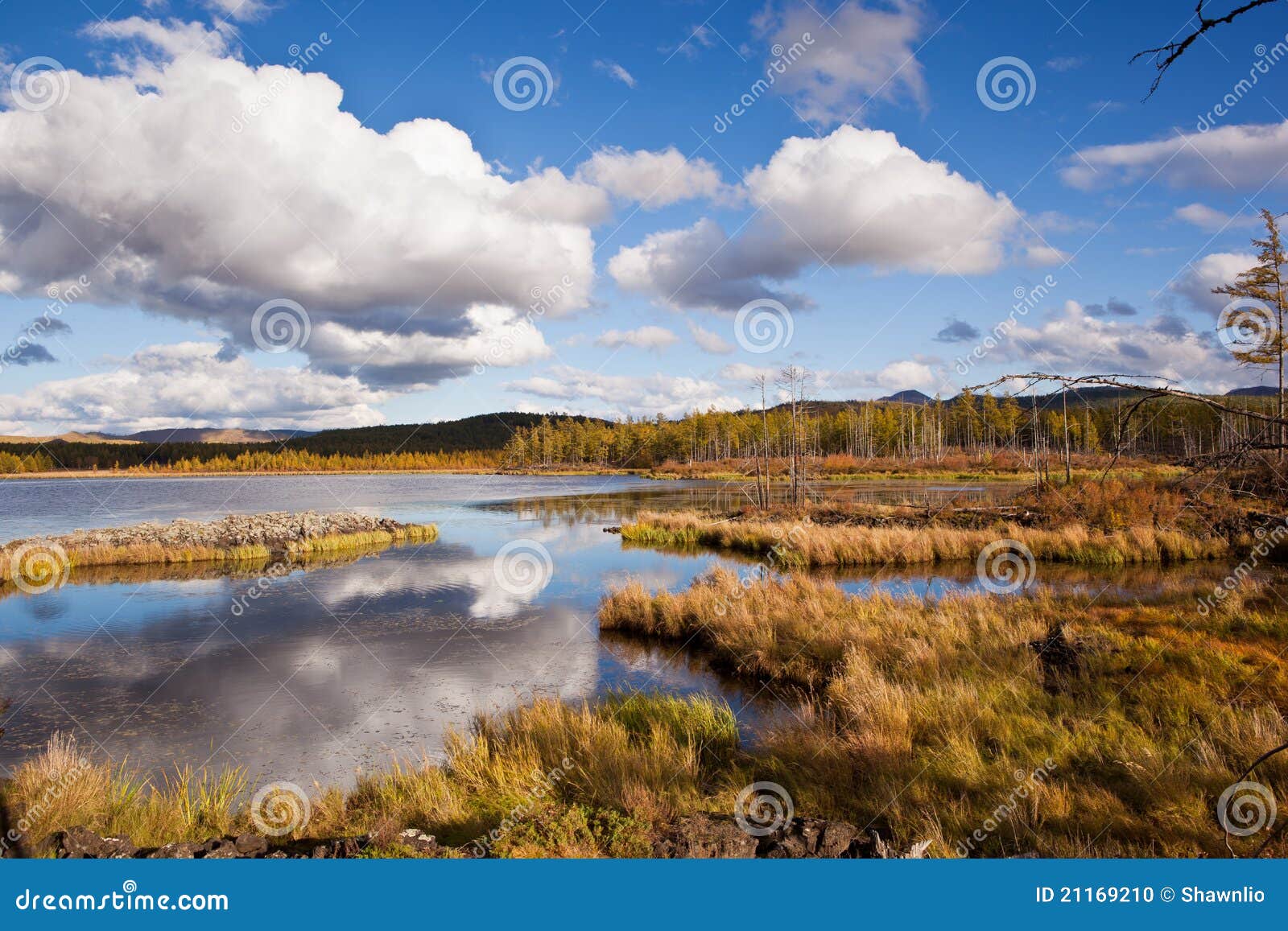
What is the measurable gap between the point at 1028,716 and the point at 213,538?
3260 centimetres

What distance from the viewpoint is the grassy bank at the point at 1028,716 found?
19.0 ft

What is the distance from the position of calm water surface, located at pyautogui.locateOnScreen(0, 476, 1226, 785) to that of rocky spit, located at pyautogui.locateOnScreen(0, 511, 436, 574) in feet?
8.37

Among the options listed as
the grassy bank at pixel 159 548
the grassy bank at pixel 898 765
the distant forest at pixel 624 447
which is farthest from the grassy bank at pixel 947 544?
the distant forest at pixel 624 447

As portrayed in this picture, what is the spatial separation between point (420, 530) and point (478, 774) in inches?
1206

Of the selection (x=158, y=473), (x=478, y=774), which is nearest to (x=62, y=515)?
(x=478, y=774)

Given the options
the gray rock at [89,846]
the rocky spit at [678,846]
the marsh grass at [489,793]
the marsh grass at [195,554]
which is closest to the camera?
the rocky spit at [678,846]

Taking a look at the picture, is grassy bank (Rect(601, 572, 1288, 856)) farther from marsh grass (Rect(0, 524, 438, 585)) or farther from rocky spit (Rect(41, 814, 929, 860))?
marsh grass (Rect(0, 524, 438, 585))

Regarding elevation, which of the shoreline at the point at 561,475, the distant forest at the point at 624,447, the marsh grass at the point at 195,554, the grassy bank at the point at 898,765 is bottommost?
the grassy bank at the point at 898,765

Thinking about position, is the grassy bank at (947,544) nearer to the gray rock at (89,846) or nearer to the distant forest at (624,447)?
the gray rock at (89,846)

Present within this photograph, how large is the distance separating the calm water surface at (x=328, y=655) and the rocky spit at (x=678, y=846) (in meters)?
2.98

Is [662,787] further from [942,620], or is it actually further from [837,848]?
[942,620]

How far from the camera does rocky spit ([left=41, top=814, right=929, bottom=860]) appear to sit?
17.3 ft

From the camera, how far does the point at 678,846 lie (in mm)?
5410

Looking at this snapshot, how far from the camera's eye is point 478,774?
771cm
